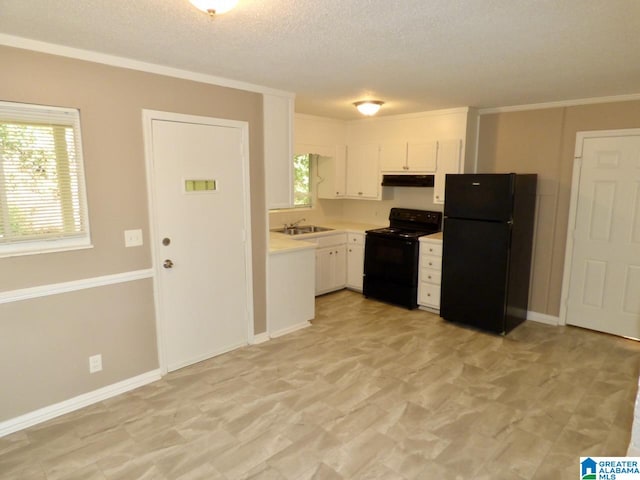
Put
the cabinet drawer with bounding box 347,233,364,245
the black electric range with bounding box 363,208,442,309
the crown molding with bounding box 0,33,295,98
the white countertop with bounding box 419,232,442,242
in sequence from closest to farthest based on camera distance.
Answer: the crown molding with bounding box 0,33,295,98
the white countertop with bounding box 419,232,442,242
the black electric range with bounding box 363,208,442,309
the cabinet drawer with bounding box 347,233,364,245

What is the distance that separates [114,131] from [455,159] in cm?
357

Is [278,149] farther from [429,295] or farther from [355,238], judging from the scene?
[429,295]

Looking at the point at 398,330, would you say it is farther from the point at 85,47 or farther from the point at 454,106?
the point at 85,47

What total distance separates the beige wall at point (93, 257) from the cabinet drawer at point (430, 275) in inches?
118

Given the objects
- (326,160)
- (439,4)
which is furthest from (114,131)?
(326,160)

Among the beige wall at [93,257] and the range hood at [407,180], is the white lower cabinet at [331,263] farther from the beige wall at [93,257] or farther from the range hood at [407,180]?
the beige wall at [93,257]

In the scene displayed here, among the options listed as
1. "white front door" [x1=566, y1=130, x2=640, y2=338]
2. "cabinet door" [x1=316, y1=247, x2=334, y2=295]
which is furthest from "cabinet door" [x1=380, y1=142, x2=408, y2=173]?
"white front door" [x1=566, y1=130, x2=640, y2=338]

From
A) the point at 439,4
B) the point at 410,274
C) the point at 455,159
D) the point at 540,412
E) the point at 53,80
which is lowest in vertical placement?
the point at 540,412

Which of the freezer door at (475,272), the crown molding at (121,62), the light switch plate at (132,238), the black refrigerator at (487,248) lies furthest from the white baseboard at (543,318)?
the light switch plate at (132,238)

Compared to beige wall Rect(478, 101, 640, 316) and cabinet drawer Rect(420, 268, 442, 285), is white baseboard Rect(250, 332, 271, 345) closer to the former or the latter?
cabinet drawer Rect(420, 268, 442, 285)

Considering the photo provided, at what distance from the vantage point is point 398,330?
4191 mm

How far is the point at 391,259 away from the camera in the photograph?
4.89m

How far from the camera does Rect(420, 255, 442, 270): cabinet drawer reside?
4543 mm
